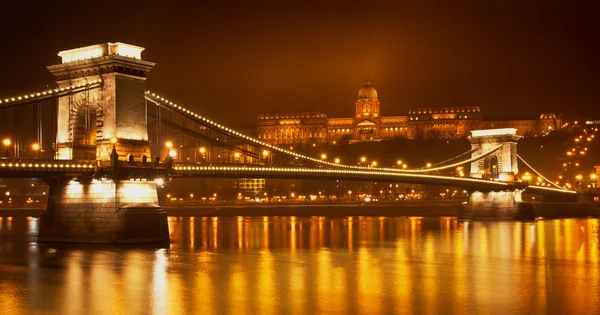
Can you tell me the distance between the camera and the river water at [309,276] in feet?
79.7

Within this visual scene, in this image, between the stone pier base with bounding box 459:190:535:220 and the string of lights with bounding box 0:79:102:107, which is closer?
the string of lights with bounding box 0:79:102:107

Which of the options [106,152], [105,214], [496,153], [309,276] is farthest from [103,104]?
[496,153]

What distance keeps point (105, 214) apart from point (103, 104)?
5232mm

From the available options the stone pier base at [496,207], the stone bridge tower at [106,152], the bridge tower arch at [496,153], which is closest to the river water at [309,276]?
the stone bridge tower at [106,152]

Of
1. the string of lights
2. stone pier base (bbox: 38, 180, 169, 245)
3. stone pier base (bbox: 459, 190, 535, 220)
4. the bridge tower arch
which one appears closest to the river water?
stone pier base (bbox: 38, 180, 169, 245)

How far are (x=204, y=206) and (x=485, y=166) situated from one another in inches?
1320

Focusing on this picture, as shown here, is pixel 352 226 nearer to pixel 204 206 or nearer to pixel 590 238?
pixel 590 238

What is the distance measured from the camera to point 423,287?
28.1m

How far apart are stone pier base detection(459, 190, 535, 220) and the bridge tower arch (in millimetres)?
5197

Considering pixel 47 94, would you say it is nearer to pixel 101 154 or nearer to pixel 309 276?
pixel 101 154

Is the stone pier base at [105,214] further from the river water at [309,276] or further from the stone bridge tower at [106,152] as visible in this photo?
the river water at [309,276]

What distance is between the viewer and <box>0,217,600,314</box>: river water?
2428 cm

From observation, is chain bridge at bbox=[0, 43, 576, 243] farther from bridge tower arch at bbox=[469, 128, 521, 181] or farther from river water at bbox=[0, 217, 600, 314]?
bridge tower arch at bbox=[469, 128, 521, 181]

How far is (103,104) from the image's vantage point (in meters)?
41.0
